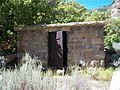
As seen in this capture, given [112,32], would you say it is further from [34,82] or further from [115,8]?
[34,82]

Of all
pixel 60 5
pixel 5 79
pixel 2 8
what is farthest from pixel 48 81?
pixel 60 5

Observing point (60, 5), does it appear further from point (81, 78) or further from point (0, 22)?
point (81, 78)

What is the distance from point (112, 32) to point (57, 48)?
2858mm

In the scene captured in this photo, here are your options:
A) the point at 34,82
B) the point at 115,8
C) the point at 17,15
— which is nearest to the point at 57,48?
the point at 17,15

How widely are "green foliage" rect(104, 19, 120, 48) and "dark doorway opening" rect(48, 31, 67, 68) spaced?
219 centimetres

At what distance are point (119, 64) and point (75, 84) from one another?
784cm

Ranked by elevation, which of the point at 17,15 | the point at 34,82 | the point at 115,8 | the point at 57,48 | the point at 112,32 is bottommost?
the point at 34,82

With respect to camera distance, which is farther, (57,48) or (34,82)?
(57,48)

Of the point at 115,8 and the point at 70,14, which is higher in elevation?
the point at 115,8

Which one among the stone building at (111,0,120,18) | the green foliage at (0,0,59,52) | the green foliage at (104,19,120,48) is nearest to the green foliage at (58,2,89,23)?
the green foliage at (0,0,59,52)

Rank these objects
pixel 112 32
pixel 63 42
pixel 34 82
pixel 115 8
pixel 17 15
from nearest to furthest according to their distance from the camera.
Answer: pixel 34 82
pixel 63 42
pixel 112 32
pixel 17 15
pixel 115 8

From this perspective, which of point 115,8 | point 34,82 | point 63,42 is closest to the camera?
point 34,82

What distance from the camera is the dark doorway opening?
1479 cm

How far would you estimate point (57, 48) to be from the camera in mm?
15000
